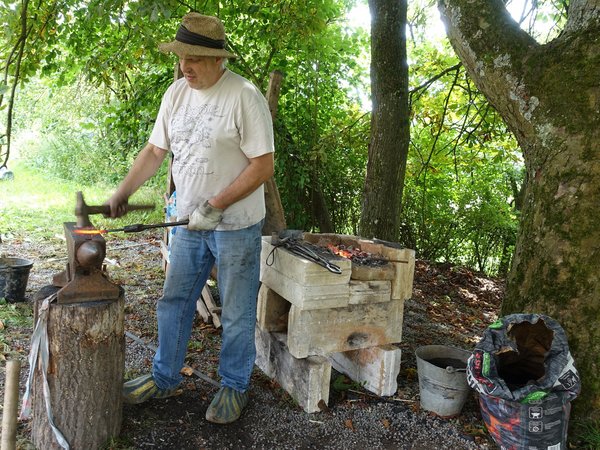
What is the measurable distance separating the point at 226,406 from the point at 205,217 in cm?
118

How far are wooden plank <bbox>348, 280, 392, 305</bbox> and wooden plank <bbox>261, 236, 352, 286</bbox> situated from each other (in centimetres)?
11

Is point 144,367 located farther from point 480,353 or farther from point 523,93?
point 523,93

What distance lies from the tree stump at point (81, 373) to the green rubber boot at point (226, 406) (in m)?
0.61

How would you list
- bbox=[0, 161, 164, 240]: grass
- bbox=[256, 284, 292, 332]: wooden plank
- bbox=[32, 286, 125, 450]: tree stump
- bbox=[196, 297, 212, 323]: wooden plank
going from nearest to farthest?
bbox=[32, 286, 125, 450]: tree stump → bbox=[256, 284, 292, 332]: wooden plank → bbox=[196, 297, 212, 323]: wooden plank → bbox=[0, 161, 164, 240]: grass

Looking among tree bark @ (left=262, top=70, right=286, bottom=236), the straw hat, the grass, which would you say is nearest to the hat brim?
the straw hat

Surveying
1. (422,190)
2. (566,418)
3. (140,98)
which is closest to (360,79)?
(422,190)

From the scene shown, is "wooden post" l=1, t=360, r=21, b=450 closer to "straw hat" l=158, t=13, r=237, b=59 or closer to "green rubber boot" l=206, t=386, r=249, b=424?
"green rubber boot" l=206, t=386, r=249, b=424

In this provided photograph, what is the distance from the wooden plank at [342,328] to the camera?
3146mm

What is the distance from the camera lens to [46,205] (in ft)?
34.2

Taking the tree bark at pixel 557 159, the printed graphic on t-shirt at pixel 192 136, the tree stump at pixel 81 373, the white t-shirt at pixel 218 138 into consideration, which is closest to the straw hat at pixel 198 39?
the white t-shirt at pixel 218 138

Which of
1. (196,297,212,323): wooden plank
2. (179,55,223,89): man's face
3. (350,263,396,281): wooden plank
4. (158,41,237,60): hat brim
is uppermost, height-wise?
(158,41,237,60): hat brim

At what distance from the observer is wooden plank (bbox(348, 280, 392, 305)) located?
3232mm

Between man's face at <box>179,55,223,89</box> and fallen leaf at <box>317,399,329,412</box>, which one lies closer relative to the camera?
man's face at <box>179,55,223,89</box>

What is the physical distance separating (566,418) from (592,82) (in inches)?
76.8
